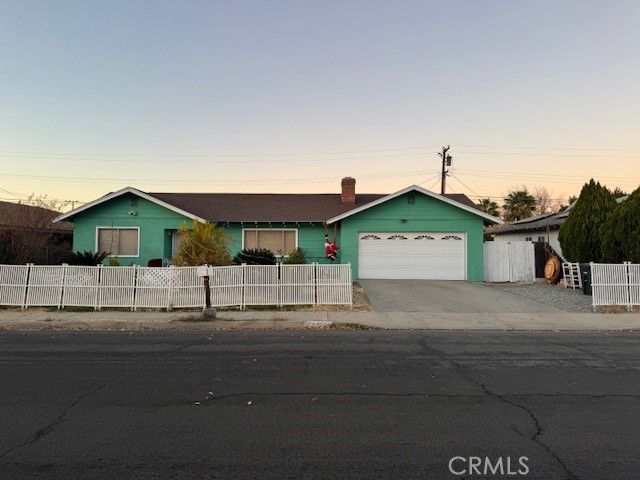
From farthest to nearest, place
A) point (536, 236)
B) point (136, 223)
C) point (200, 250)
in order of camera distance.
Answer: point (536, 236)
point (136, 223)
point (200, 250)

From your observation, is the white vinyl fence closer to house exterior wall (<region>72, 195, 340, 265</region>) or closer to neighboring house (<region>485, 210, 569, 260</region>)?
neighboring house (<region>485, 210, 569, 260</region>)

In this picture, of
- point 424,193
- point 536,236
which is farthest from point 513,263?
point 536,236

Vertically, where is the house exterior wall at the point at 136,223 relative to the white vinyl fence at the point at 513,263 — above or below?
above

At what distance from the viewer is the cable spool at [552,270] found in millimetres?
17847

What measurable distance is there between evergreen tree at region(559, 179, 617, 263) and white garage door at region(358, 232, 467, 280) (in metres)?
4.19

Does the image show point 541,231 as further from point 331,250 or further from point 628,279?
point 331,250

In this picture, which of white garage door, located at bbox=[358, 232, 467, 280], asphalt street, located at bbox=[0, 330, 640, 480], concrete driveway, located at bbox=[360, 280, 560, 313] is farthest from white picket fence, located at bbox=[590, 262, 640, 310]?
white garage door, located at bbox=[358, 232, 467, 280]

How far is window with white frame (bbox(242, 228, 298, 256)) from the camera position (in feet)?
66.8

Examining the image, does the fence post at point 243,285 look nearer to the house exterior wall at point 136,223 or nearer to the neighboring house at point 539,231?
the house exterior wall at point 136,223

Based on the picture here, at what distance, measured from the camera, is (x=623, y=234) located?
1467cm

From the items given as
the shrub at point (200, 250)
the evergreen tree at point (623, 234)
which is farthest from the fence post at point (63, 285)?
the evergreen tree at point (623, 234)

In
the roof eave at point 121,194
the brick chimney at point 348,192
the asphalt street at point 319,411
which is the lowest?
the asphalt street at point 319,411

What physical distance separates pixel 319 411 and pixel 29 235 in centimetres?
1975

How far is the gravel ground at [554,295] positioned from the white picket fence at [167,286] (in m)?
6.72
